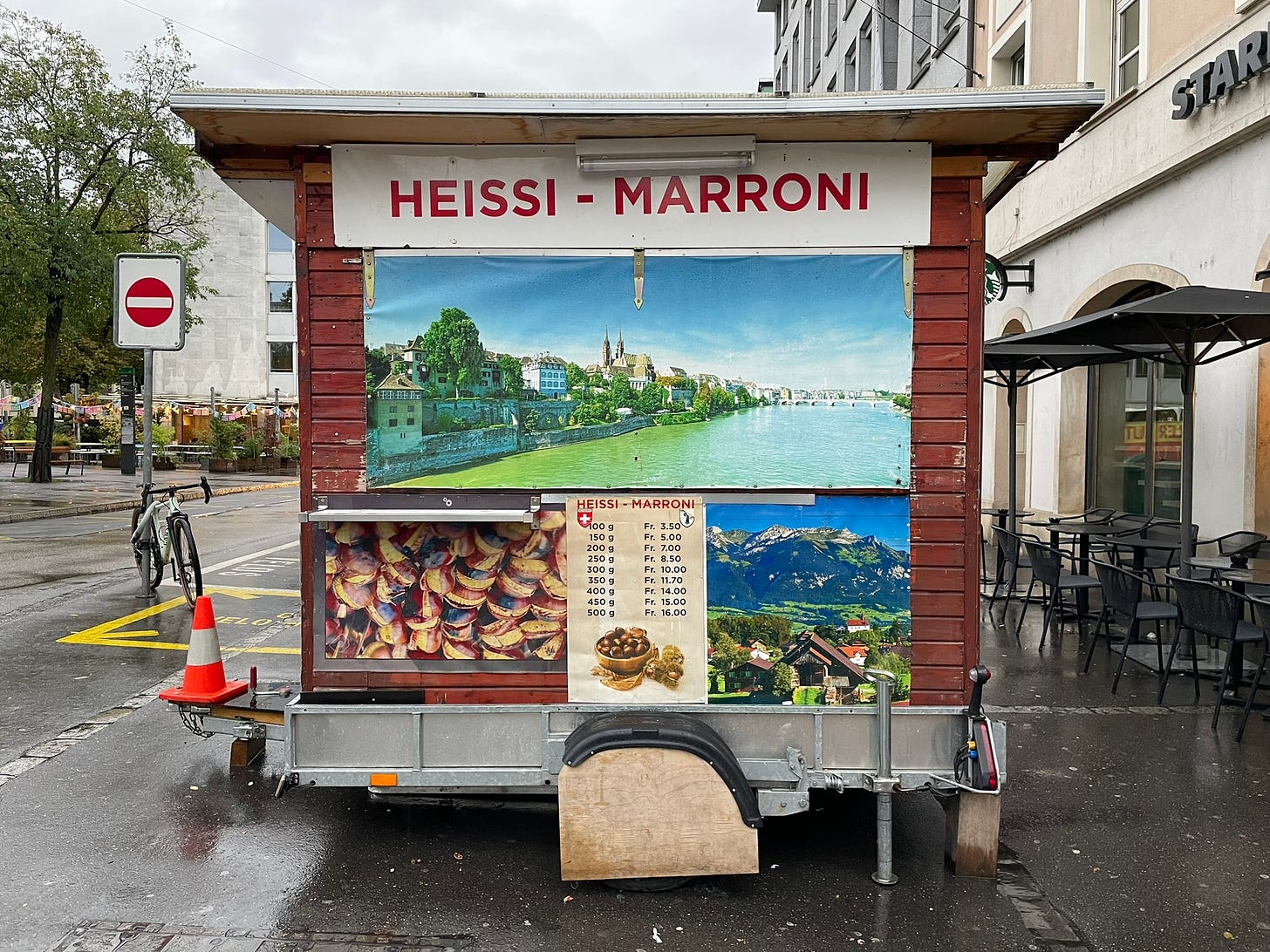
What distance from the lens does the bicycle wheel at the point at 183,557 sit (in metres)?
9.88

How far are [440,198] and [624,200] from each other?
806 millimetres

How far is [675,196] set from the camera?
14.3ft

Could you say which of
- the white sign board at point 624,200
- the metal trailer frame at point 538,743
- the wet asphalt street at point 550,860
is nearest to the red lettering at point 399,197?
the white sign board at point 624,200

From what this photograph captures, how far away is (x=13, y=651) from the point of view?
8117mm

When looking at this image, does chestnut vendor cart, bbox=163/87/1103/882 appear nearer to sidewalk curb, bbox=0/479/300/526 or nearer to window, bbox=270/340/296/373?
sidewalk curb, bbox=0/479/300/526

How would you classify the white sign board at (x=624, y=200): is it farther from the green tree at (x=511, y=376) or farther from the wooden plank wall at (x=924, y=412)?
the green tree at (x=511, y=376)

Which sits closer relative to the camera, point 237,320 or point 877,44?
point 877,44

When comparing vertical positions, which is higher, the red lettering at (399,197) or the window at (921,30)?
the window at (921,30)

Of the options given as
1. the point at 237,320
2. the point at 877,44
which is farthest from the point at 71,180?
the point at 237,320

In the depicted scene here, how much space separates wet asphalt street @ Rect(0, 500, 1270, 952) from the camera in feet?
12.5

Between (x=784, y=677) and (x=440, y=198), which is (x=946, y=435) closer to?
(x=784, y=677)

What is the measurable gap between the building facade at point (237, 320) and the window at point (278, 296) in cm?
5

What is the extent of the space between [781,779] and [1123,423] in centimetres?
1096

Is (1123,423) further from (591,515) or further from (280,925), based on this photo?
(280,925)
